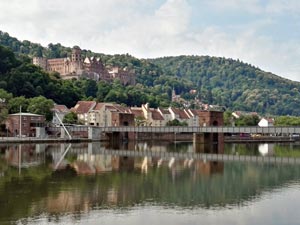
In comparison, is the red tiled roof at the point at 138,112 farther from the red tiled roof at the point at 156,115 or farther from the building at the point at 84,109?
the building at the point at 84,109

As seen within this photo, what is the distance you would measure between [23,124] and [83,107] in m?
33.3

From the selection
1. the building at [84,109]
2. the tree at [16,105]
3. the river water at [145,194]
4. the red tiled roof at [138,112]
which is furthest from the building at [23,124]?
the river water at [145,194]

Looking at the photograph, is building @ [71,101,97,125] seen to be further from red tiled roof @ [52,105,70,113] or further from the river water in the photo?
the river water

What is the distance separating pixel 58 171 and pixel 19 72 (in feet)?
289

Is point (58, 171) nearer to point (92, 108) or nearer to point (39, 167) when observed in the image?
point (39, 167)

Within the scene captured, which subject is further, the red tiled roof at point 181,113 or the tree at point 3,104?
the red tiled roof at point 181,113

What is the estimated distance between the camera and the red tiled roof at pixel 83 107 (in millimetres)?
125812

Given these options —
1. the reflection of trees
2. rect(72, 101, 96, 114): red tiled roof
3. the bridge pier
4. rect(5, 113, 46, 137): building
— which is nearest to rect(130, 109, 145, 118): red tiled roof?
rect(72, 101, 96, 114): red tiled roof

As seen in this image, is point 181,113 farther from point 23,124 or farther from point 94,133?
point 23,124

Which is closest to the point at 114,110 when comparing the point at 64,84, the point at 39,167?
the point at 64,84

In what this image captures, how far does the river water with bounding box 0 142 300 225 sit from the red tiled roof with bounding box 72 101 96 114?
258ft

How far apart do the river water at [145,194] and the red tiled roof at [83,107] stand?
7849cm

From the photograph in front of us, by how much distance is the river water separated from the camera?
22.9 metres

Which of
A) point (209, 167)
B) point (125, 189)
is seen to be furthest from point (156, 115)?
point (125, 189)
